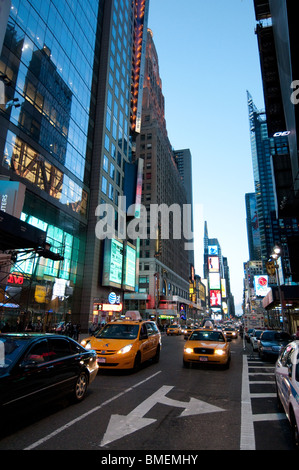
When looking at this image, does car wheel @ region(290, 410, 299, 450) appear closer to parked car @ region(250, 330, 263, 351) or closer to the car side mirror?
the car side mirror

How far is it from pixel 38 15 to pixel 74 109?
11.0 m

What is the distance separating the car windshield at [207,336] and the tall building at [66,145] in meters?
9.30

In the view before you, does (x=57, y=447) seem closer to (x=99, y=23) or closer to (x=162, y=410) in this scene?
(x=162, y=410)

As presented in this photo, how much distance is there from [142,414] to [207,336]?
7.97m

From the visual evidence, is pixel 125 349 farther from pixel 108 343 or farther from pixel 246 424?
pixel 246 424

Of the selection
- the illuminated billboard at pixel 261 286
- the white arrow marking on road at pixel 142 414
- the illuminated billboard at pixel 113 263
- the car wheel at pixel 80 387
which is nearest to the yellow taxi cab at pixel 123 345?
the white arrow marking on road at pixel 142 414

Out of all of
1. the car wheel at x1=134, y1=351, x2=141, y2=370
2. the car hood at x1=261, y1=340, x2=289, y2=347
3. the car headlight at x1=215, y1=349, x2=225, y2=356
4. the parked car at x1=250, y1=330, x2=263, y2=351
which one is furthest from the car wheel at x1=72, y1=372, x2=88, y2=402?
the parked car at x1=250, y1=330, x2=263, y2=351

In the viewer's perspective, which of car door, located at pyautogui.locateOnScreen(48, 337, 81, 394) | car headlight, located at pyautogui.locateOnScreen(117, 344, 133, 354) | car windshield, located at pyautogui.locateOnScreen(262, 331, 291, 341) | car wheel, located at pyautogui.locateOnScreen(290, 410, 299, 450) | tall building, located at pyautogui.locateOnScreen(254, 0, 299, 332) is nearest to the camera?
car wheel, located at pyautogui.locateOnScreen(290, 410, 299, 450)

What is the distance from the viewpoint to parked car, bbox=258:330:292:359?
14.6 m

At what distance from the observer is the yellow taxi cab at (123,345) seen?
9.62 meters

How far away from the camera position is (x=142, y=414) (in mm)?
5695

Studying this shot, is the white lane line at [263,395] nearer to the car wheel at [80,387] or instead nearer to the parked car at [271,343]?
the car wheel at [80,387]

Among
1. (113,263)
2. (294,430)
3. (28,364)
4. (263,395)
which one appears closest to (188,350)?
→ (263,395)

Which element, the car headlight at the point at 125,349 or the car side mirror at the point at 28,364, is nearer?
the car side mirror at the point at 28,364
